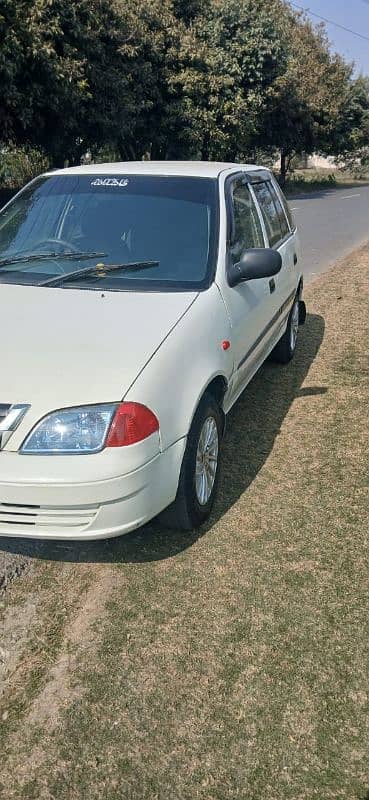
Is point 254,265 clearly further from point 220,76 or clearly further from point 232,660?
point 220,76

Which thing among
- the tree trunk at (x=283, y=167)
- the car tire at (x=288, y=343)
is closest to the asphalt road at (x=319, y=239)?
the car tire at (x=288, y=343)

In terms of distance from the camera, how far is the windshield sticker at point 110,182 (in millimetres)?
4168

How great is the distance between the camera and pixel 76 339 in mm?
3041

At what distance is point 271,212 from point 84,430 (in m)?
3.26

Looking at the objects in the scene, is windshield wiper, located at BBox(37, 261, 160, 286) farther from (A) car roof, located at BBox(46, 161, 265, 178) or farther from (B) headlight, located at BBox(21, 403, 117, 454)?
(B) headlight, located at BBox(21, 403, 117, 454)

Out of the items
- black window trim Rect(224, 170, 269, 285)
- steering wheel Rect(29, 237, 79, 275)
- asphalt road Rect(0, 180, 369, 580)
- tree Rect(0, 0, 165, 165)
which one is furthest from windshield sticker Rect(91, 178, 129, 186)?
tree Rect(0, 0, 165, 165)

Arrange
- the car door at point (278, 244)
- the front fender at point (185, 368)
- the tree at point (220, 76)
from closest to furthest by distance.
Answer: the front fender at point (185, 368)
the car door at point (278, 244)
the tree at point (220, 76)

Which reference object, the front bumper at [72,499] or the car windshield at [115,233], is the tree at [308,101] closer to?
the car windshield at [115,233]

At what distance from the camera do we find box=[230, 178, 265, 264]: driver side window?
159 inches

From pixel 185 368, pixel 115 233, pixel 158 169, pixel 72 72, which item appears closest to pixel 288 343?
pixel 158 169

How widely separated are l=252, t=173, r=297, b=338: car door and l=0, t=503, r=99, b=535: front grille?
8.49 ft

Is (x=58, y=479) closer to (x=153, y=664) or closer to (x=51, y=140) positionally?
(x=153, y=664)

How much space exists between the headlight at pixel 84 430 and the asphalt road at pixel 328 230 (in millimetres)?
7926

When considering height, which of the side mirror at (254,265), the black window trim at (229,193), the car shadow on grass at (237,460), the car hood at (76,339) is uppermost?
the black window trim at (229,193)
